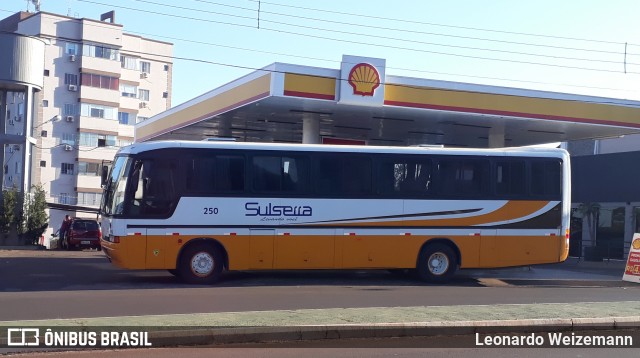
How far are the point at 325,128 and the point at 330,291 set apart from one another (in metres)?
15.5

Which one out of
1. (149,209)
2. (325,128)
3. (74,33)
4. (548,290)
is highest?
(74,33)

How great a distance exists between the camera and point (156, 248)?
18.3 meters

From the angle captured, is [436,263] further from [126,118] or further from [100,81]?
[126,118]

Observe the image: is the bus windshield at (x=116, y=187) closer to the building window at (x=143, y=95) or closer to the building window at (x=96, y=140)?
the building window at (x=96, y=140)

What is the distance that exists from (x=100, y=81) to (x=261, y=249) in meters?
46.7

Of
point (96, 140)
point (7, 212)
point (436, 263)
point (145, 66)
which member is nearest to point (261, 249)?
point (436, 263)

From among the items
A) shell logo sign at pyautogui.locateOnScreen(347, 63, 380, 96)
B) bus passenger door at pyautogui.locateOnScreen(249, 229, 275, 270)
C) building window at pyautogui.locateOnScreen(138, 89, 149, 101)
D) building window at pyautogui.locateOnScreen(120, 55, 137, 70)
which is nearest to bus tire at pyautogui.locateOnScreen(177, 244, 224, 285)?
bus passenger door at pyautogui.locateOnScreen(249, 229, 275, 270)

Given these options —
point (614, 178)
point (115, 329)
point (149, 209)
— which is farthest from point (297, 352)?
point (614, 178)

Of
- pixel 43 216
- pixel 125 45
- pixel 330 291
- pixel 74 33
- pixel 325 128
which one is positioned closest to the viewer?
pixel 330 291

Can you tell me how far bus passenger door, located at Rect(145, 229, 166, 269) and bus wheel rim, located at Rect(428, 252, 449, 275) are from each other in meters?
7.16

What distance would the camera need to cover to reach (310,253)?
1959cm

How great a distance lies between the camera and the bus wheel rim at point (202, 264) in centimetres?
1872

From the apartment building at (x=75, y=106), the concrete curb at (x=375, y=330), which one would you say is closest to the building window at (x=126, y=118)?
the apartment building at (x=75, y=106)

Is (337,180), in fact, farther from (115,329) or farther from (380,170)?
(115,329)
